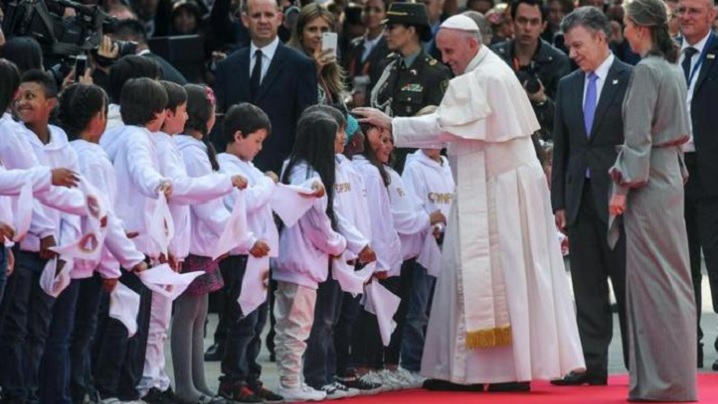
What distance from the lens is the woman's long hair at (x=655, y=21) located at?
11055 millimetres

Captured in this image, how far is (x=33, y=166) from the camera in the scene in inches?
361

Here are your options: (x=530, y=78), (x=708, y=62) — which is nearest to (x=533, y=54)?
(x=530, y=78)

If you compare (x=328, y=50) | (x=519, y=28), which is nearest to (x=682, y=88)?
(x=328, y=50)

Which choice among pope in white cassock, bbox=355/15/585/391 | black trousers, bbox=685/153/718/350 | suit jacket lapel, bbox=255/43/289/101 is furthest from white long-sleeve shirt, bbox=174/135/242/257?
black trousers, bbox=685/153/718/350

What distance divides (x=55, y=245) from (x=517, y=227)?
3096mm

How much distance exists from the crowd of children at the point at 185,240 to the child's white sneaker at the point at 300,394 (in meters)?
0.01

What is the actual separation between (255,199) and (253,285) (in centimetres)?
45

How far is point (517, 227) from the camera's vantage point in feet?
37.4

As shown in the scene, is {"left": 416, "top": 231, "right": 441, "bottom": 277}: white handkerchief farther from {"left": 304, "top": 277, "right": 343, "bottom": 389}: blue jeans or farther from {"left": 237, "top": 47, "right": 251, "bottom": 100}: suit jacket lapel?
{"left": 237, "top": 47, "right": 251, "bottom": 100}: suit jacket lapel

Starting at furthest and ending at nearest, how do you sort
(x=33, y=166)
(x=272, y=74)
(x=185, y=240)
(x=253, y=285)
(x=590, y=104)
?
(x=272, y=74), (x=590, y=104), (x=253, y=285), (x=185, y=240), (x=33, y=166)

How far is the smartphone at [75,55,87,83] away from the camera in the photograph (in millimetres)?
11781

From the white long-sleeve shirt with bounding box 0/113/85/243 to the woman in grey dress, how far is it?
3.17 metres

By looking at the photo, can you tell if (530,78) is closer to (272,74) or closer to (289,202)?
(272,74)

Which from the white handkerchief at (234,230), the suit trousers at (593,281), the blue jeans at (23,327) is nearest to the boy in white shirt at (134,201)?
the white handkerchief at (234,230)
